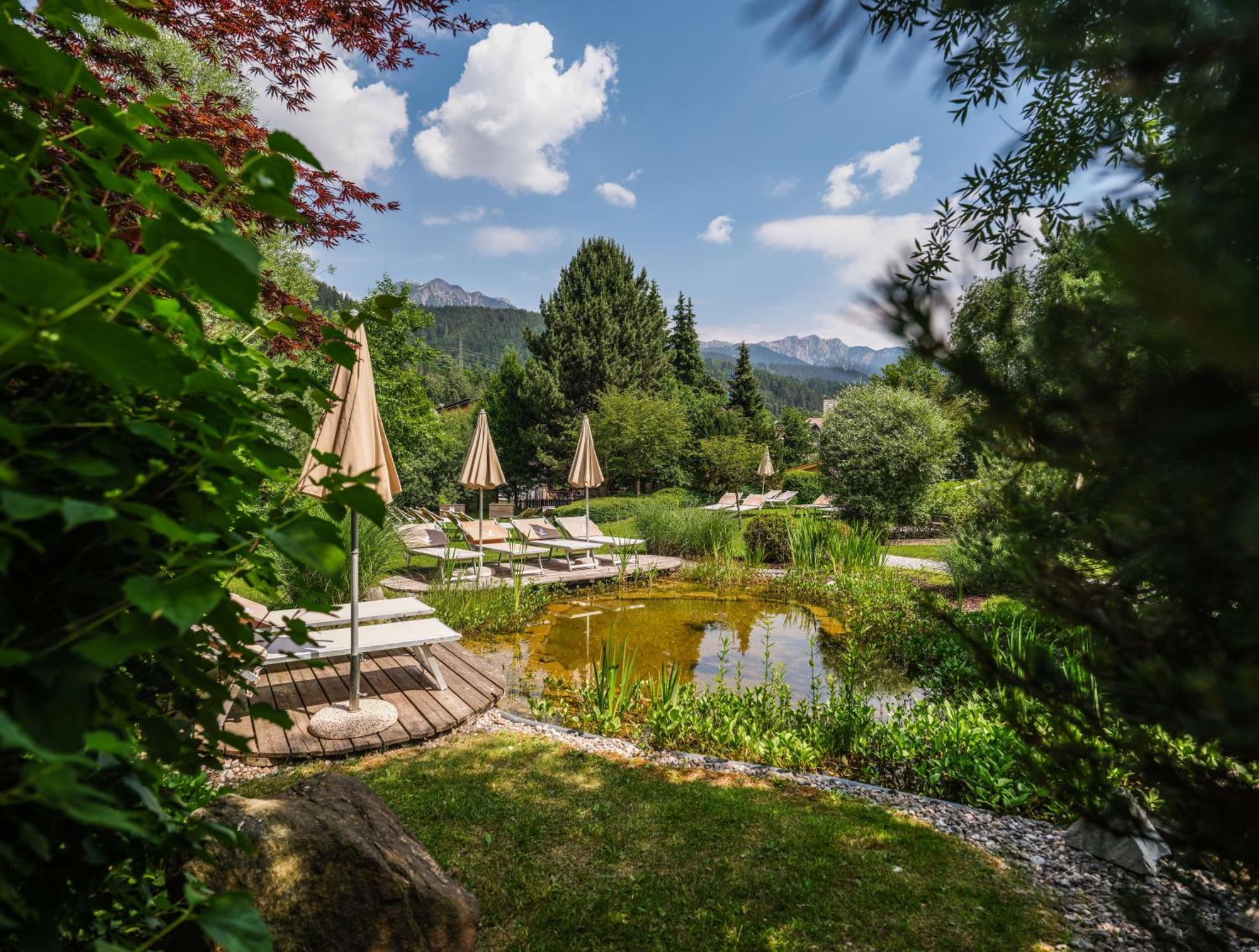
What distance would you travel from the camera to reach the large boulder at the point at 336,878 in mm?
1833

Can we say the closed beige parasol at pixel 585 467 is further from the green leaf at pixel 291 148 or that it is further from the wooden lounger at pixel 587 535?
the green leaf at pixel 291 148

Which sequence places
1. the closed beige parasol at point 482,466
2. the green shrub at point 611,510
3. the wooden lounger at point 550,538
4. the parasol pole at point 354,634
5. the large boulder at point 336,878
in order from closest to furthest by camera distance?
the large boulder at point 336,878, the parasol pole at point 354,634, the closed beige parasol at point 482,466, the wooden lounger at point 550,538, the green shrub at point 611,510

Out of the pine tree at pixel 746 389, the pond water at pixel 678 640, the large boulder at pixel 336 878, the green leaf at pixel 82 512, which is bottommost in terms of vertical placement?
the pond water at pixel 678 640

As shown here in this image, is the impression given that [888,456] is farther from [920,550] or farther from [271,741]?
[271,741]

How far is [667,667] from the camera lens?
6.58m

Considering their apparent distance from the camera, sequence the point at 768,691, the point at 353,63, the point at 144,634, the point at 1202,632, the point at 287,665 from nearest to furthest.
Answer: the point at 144,634 → the point at 1202,632 → the point at 353,63 → the point at 287,665 → the point at 768,691

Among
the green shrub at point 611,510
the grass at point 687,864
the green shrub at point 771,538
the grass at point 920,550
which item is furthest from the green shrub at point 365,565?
the green shrub at point 611,510

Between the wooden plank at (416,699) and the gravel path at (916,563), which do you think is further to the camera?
the gravel path at (916,563)

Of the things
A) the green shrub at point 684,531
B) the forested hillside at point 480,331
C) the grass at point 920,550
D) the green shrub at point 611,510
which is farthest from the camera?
the forested hillside at point 480,331

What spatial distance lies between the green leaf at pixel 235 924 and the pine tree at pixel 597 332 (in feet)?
94.1

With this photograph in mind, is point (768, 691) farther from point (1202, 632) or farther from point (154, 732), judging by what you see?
point (154, 732)

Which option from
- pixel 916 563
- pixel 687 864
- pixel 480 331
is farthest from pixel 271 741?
pixel 480 331

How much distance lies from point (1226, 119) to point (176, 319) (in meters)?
1.26

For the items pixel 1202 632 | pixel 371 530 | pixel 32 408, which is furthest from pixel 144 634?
pixel 371 530
